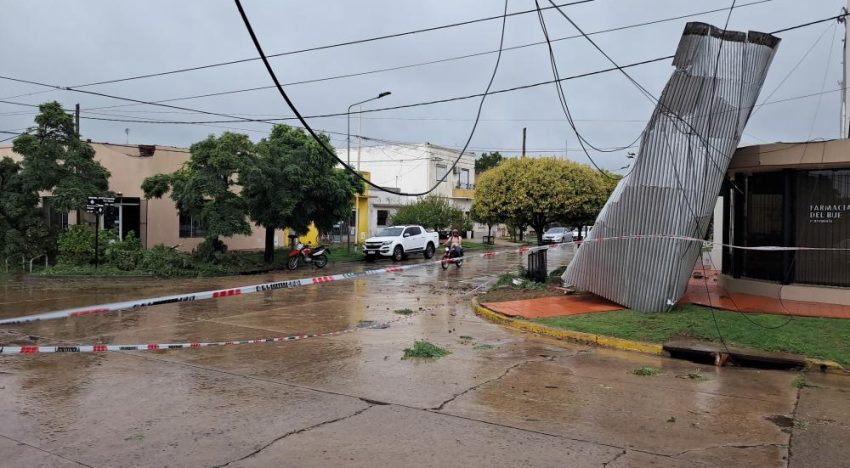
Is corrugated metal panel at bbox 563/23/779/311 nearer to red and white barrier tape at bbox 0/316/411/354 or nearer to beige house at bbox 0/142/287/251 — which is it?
red and white barrier tape at bbox 0/316/411/354

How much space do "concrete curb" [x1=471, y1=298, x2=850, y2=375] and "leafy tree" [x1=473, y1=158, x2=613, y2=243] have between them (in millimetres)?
10541

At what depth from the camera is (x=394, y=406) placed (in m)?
6.31

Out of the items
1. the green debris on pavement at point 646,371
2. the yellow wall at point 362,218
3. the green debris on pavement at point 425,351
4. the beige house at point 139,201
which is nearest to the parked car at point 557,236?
the yellow wall at point 362,218

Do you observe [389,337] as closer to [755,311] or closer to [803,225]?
[755,311]

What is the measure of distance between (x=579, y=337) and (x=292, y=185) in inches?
605

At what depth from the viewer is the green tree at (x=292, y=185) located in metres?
22.5

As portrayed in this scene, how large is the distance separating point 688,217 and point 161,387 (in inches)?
367

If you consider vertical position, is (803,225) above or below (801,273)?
above

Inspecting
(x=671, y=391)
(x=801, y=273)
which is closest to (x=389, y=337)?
(x=671, y=391)

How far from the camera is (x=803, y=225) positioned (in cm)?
1282

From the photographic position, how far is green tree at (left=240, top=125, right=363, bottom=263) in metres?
22.5

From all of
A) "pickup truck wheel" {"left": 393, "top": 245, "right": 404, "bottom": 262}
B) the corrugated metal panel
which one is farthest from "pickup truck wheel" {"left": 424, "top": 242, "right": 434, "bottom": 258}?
the corrugated metal panel

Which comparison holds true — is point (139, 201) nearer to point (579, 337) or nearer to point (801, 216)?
point (579, 337)

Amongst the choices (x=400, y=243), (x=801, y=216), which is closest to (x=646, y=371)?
(x=801, y=216)
